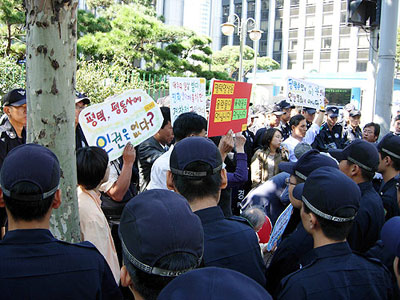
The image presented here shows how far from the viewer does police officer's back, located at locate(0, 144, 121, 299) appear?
1.51 metres

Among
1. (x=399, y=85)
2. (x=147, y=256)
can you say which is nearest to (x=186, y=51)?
(x=147, y=256)

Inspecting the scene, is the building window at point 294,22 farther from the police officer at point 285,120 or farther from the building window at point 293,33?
the police officer at point 285,120

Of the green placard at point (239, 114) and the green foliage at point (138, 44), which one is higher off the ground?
the green foliage at point (138, 44)

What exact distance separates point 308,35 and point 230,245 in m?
54.0

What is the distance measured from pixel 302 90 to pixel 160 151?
369 centimetres

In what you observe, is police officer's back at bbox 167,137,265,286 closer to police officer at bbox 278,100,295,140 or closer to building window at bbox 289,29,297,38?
police officer at bbox 278,100,295,140

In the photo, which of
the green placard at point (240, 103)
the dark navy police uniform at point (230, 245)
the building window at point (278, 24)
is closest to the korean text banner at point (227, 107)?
the green placard at point (240, 103)

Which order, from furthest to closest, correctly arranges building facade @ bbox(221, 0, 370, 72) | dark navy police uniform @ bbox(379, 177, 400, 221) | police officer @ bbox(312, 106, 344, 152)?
building facade @ bbox(221, 0, 370, 72) → police officer @ bbox(312, 106, 344, 152) → dark navy police uniform @ bbox(379, 177, 400, 221)

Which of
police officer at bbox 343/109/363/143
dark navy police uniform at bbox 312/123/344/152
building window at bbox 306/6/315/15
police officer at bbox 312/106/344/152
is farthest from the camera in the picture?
building window at bbox 306/6/315/15

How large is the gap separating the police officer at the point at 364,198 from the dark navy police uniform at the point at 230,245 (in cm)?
81

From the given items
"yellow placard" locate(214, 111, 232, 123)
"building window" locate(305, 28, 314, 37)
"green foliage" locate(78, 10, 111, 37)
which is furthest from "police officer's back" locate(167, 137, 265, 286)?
"building window" locate(305, 28, 314, 37)

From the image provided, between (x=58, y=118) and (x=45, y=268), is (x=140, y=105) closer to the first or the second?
(x=58, y=118)

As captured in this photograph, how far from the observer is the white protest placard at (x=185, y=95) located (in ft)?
13.5

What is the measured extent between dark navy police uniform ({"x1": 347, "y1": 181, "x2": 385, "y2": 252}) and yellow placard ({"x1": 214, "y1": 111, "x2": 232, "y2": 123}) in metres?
1.66
